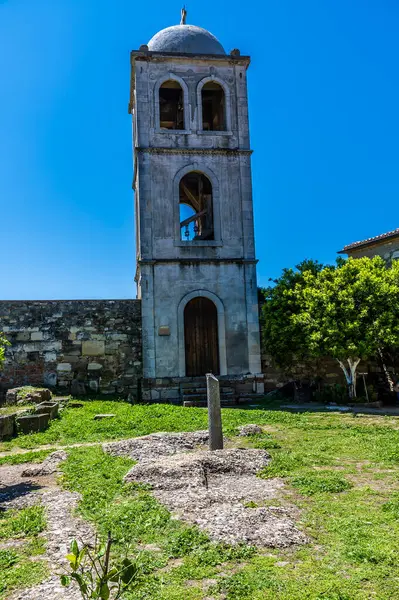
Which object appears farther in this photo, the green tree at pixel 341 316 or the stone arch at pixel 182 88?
the stone arch at pixel 182 88

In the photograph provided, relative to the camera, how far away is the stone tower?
15695 mm

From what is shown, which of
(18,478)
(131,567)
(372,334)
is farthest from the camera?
(372,334)

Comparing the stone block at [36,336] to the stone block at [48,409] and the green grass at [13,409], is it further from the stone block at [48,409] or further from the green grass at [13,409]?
the stone block at [48,409]

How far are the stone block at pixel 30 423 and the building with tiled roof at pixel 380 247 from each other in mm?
14240

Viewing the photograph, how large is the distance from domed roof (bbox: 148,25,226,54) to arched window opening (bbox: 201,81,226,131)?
1252mm

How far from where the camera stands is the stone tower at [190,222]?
15.7m

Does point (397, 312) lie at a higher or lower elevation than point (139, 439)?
higher

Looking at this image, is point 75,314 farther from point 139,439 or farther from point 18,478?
point 18,478

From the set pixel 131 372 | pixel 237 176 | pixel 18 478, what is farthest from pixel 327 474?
pixel 237 176

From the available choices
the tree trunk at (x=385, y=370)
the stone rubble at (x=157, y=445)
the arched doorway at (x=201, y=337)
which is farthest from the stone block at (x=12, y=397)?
the tree trunk at (x=385, y=370)

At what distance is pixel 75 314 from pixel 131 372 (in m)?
2.54

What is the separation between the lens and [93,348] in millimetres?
15469

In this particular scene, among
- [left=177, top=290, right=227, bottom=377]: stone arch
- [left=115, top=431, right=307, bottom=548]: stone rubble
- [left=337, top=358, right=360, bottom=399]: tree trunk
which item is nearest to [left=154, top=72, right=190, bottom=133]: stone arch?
[left=177, top=290, right=227, bottom=377]: stone arch

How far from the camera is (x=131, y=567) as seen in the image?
2262mm
